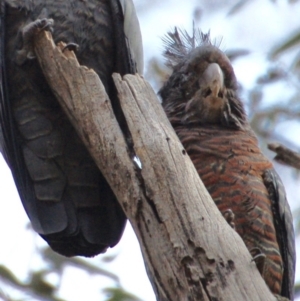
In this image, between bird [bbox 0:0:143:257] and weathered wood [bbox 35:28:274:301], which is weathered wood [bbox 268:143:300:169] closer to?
weathered wood [bbox 35:28:274:301]

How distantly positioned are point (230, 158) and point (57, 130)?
0.85 meters

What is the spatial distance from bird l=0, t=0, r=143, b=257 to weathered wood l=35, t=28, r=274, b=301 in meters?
0.34

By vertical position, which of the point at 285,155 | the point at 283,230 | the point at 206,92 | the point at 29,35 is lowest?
the point at 283,230

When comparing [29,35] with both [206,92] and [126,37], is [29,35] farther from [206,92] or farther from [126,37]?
[206,92]

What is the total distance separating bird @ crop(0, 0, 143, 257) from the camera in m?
3.34

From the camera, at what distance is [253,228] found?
3199mm

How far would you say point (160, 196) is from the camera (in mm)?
2689

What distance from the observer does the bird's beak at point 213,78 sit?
→ 3377 millimetres

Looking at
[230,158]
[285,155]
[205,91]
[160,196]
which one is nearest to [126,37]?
[205,91]

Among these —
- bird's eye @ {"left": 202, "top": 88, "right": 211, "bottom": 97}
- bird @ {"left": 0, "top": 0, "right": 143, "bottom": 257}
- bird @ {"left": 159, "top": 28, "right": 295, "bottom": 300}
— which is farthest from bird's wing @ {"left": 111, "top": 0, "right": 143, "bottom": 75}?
bird's eye @ {"left": 202, "top": 88, "right": 211, "bottom": 97}

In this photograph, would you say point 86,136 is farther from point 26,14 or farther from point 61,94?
point 26,14

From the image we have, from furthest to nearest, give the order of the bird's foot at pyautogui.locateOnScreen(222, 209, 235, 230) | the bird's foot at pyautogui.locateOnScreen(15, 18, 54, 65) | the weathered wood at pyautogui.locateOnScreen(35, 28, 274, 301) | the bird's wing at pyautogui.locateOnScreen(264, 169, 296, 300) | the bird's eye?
the bird's eye → the bird's wing at pyautogui.locateOnScreen(264, 169, 296, 300) → the bird's foot at pyautogui.locateOnScreen(15, 18, 54, 65) → the bird's foot at pyautogui.locateOnScreen(222, 209, 235, 230) → the weathered wood at pyautogui.locateOnScreen(35, 28, 274, 301)

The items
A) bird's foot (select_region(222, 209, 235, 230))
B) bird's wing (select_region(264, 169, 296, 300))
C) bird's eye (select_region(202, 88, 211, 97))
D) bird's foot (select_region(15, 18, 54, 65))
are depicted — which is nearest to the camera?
bird's foot (select_region(222, 209, 235, 230))

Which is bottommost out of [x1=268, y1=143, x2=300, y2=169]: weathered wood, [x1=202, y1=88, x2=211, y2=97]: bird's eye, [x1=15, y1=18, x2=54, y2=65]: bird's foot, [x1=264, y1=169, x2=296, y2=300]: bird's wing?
[x1=264, y1=169, x2=296, y2=300]: bird's wing
